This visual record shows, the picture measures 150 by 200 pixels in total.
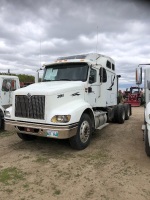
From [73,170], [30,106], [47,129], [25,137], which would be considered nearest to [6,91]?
[25,137]

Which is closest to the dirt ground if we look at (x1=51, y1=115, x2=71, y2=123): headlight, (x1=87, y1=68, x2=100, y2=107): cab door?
(x1=51, y1=115, x2=71, y2=123): headlight

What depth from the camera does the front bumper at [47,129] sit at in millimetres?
5840

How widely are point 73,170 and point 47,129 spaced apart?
1.35 meters

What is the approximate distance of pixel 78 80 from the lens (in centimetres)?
747

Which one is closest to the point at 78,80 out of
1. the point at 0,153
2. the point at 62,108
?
the point at 62,108

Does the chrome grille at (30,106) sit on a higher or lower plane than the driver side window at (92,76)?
lower

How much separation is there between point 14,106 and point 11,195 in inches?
123

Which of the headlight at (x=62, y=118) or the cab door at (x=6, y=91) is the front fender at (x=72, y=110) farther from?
the cab door at (x=6, y=91)

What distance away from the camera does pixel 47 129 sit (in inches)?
234

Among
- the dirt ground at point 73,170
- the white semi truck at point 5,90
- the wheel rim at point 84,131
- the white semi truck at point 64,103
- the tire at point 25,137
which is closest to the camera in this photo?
the dirt ground at point 73,170

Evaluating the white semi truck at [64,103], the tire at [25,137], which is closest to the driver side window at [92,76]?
the white semi truck at [64,103]

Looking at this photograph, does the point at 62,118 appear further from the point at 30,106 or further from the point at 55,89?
the point at 30,106

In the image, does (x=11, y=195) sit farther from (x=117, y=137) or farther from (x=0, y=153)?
(x=117, y=137)

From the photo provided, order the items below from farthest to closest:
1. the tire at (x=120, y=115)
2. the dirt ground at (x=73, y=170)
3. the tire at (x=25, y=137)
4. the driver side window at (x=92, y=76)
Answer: the tire at (x=120, y=115)
the driver side window at (x=92, y=76)
the tire at (x=25, y=137)
the dirt ground at (x=73, y=170)
